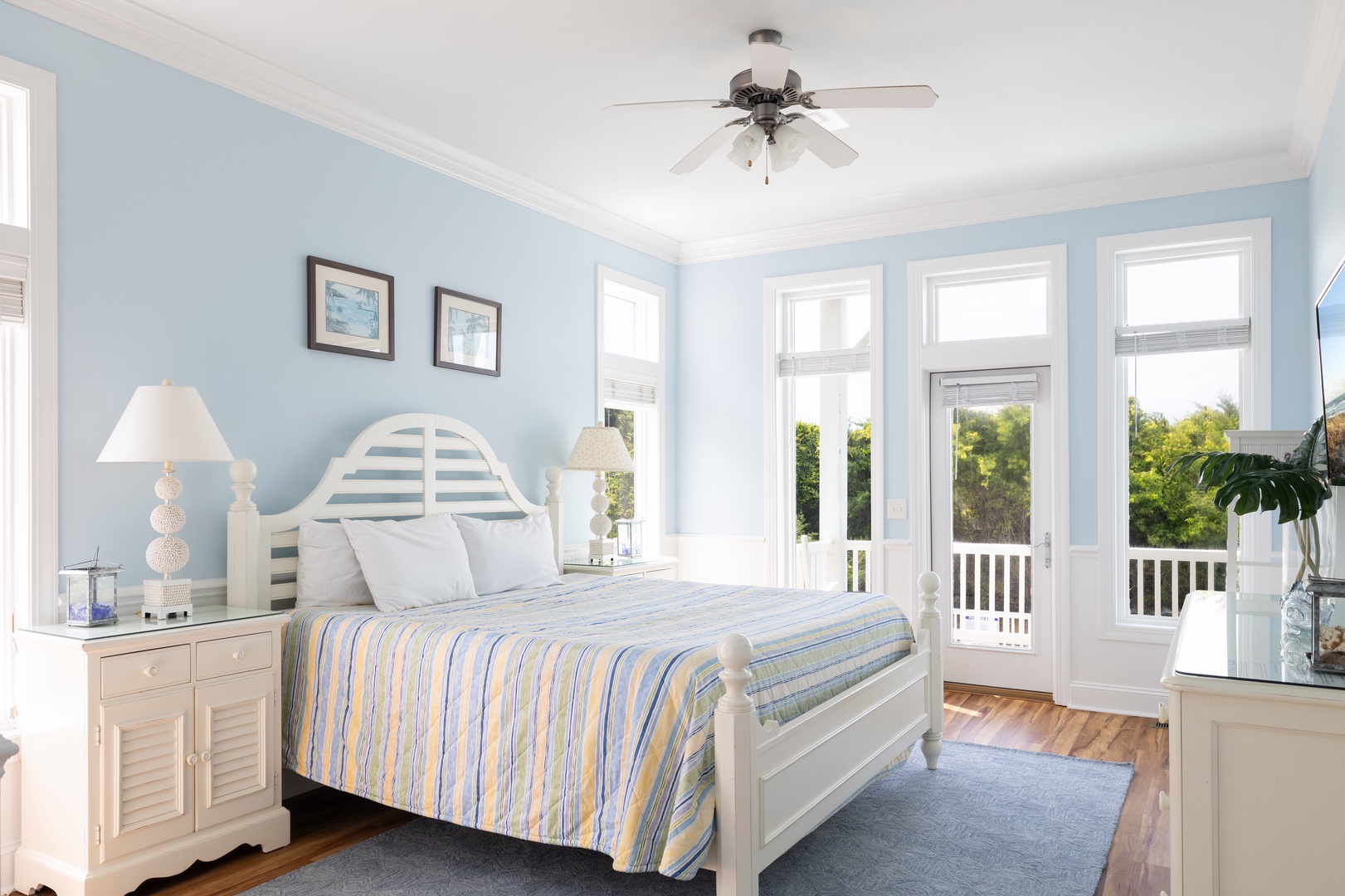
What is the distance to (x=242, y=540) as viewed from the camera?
3.36 meters

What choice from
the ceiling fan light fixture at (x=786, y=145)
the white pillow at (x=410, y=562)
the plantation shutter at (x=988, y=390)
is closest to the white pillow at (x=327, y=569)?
the white pillow at (x=410, y=562)

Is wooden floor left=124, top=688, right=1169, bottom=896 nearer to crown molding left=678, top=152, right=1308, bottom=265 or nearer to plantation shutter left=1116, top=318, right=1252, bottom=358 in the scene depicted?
plantation shutter left=1116, top=318, right=1252, bottom=358

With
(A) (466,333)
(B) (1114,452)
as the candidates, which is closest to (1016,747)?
(B) (1114,452)

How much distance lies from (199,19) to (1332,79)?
4212 mm

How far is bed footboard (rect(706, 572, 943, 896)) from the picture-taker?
2.35m

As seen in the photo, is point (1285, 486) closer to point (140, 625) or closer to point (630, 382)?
point (140, 625)

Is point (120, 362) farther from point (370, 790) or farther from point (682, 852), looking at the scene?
point (682, 852)

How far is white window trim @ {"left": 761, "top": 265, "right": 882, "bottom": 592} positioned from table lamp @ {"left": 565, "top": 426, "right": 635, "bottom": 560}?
1.25 m

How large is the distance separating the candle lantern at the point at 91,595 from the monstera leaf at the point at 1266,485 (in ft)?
11.3

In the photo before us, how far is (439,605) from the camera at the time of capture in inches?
138

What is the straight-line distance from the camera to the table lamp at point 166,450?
9.26 feet

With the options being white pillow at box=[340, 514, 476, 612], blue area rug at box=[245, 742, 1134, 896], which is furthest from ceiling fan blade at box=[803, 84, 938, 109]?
blue area rug at box=[245, 742, 1134, 896]

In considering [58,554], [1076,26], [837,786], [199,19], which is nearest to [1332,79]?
[1076,26]

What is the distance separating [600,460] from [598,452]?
47 mm
